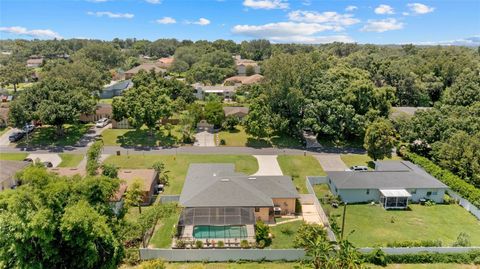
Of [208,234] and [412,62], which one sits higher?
[412,62]

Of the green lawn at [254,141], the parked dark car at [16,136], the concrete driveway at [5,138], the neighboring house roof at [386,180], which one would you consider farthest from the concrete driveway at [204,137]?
the concrete driveway at [5,138]

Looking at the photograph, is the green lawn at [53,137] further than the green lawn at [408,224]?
Yes

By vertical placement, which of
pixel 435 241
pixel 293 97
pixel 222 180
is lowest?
pixel 435 241

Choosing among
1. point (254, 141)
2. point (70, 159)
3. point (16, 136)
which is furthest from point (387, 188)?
point (16, 136)

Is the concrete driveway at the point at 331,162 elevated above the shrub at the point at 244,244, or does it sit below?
above

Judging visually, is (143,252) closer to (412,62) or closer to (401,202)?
(401,202)

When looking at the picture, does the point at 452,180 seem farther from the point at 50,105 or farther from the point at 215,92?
the point at 215,92

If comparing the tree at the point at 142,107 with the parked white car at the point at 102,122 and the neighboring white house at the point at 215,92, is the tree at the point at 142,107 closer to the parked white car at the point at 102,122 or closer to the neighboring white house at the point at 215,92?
the parked white car at the point at 102,122

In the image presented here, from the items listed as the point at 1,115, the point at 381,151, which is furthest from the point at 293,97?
the point at 1,115

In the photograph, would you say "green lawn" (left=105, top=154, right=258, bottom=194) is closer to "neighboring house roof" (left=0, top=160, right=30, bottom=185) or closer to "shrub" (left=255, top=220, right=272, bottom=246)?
"neighboring house roof" (left=0, top=160, right=30, bottom=185)
